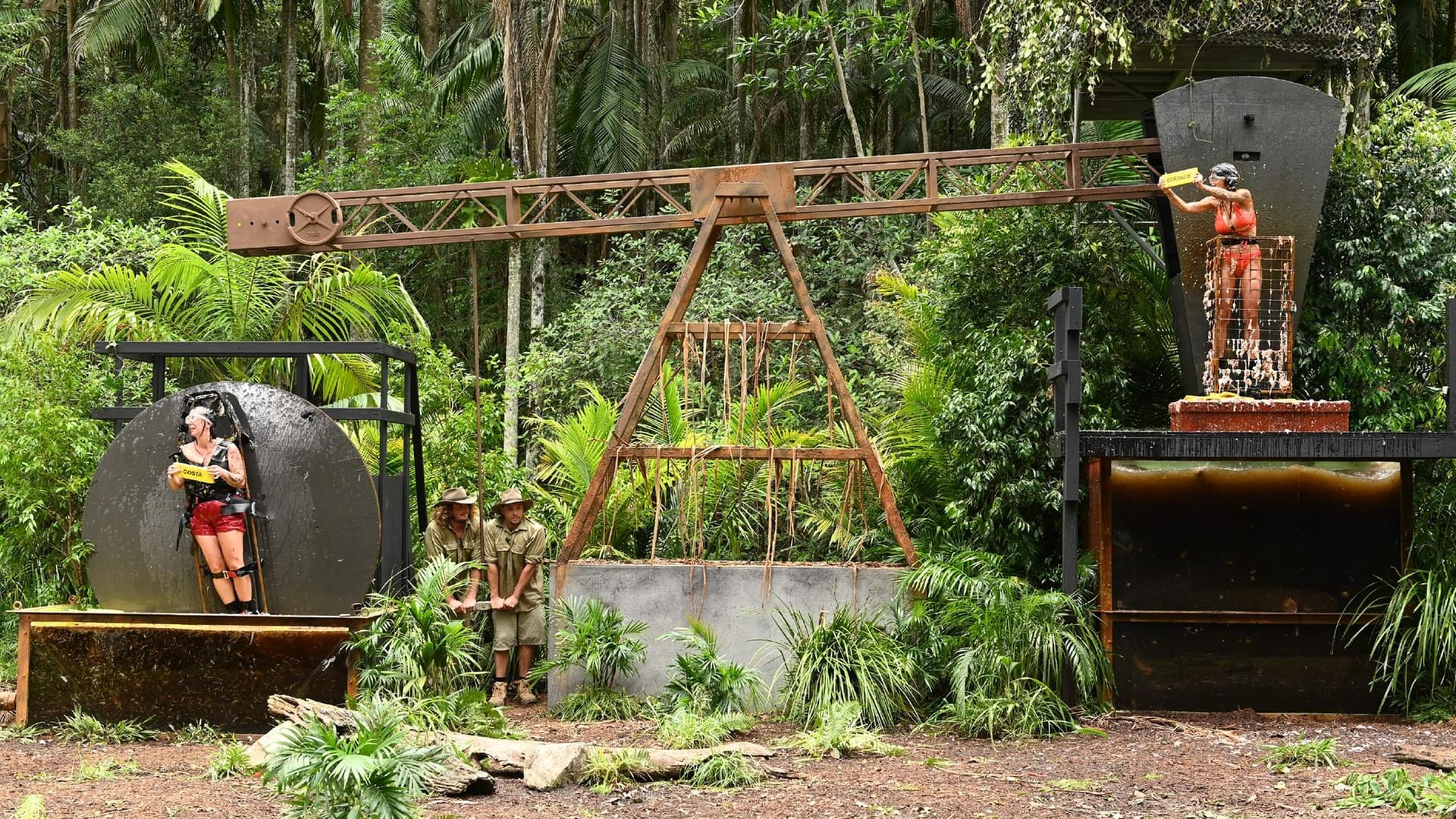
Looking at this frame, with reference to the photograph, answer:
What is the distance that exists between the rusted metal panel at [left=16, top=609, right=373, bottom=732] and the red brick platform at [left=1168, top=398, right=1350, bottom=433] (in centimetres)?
597

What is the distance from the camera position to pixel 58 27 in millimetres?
28672

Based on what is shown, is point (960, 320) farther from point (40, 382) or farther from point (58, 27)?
point (58, 27)

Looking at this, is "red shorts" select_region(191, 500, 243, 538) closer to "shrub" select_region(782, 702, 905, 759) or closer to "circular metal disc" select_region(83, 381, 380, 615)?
"circular metal disc" select_region(83, 381, 380, 615)

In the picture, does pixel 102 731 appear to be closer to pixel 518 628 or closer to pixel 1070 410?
pixel 518 628

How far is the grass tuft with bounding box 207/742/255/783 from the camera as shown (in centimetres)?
724

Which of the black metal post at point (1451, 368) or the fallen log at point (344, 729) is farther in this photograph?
the black metal post at point (1451, 368)

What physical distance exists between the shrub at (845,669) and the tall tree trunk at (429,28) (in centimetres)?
2074

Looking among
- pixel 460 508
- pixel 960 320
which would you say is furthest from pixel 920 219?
pixel 460 508

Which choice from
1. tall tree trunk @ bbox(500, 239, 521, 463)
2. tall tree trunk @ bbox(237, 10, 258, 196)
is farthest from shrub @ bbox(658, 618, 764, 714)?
tall tree trunk @ bbox(237, 10, 258, 196)

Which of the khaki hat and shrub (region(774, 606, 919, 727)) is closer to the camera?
shrub (region(774, 606, 919, 727))

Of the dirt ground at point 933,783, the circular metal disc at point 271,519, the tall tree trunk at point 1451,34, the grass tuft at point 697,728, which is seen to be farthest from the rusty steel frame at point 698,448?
the tall tree trunk at point 1451,34

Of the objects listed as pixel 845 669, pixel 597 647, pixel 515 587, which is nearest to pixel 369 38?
pixel 515 587

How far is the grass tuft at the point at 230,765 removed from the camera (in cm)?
724

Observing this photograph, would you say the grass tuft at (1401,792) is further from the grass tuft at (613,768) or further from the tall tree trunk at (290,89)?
the tall tree trunk at (290,89)
